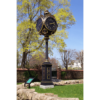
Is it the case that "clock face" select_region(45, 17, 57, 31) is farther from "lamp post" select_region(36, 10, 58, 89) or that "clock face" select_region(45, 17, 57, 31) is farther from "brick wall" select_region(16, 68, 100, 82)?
"brick wall" select_region(16, 68, 100, 82)

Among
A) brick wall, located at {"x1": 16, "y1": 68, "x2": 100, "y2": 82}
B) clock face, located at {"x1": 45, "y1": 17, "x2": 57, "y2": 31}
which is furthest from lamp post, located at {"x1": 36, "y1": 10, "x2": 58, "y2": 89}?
brick wall, located at {"x1": 16, "y1": 68, "x2": 100, "y2": 82}

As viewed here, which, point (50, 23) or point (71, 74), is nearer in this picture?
point (50, 23)

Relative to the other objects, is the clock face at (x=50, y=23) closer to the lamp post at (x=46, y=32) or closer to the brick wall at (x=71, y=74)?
the lamp post at (x=46, y=32)

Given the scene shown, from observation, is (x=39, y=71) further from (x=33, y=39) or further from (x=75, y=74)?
(x=75, y=74)

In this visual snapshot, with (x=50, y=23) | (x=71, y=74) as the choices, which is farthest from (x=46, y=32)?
(x=71, y=74)

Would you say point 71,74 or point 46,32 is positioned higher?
point 46,32

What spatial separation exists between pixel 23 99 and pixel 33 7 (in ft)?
44.1

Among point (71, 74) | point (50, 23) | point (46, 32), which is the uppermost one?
point (50, 23)

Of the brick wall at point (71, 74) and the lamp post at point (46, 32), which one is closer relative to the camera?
the brick wall at point (71, 74)

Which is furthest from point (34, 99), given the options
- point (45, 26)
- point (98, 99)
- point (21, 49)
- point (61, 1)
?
point (61, 1)

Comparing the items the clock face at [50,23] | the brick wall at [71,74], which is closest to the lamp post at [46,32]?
the clock face at [50,23]

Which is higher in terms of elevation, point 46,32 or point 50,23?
point 50,23

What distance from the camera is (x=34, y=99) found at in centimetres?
626

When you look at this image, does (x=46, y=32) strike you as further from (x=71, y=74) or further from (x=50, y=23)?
(x=71, y=74)
